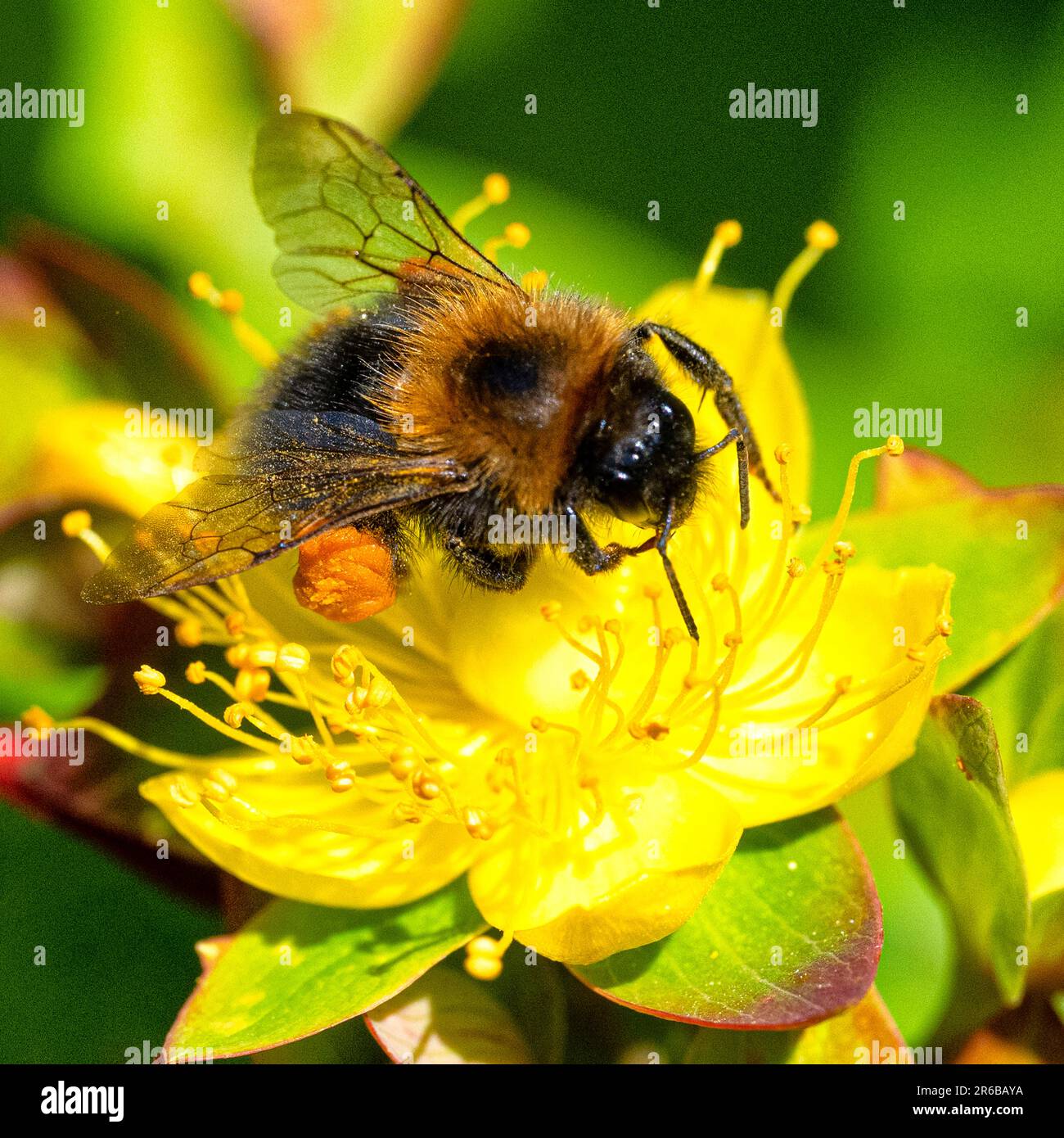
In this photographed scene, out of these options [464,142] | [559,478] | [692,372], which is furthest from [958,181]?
[559,478]

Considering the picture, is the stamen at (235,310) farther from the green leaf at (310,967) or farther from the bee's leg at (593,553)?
the green leaf at (310,967)

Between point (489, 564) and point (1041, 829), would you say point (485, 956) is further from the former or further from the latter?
point (1041, 829)

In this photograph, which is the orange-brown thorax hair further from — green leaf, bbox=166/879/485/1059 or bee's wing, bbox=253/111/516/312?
green leaf, bbox=166/879/485/1059

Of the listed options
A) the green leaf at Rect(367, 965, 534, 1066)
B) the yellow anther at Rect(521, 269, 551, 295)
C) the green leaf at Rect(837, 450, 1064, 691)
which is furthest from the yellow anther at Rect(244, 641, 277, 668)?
the green leaf at Rect(837, 450, 1064, 691)

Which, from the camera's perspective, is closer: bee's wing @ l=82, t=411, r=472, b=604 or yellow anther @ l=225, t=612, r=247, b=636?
bee's wing @ l=82, t=411, r=472, b=604

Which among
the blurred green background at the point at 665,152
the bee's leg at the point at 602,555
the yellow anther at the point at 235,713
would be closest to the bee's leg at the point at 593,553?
the bee's leg at the point at 602,555

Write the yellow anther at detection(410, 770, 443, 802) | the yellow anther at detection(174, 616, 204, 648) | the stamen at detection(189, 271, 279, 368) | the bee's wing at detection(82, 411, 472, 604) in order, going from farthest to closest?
1. the stamen at detection(189, 271, 279, 368)
2. the yellow anther at detection(174, 616, 204, 648)
3. the yellow anther at detection(410, 770, 443, 802)
4. the bee's wing at detection(82, 411, 472, 604)
